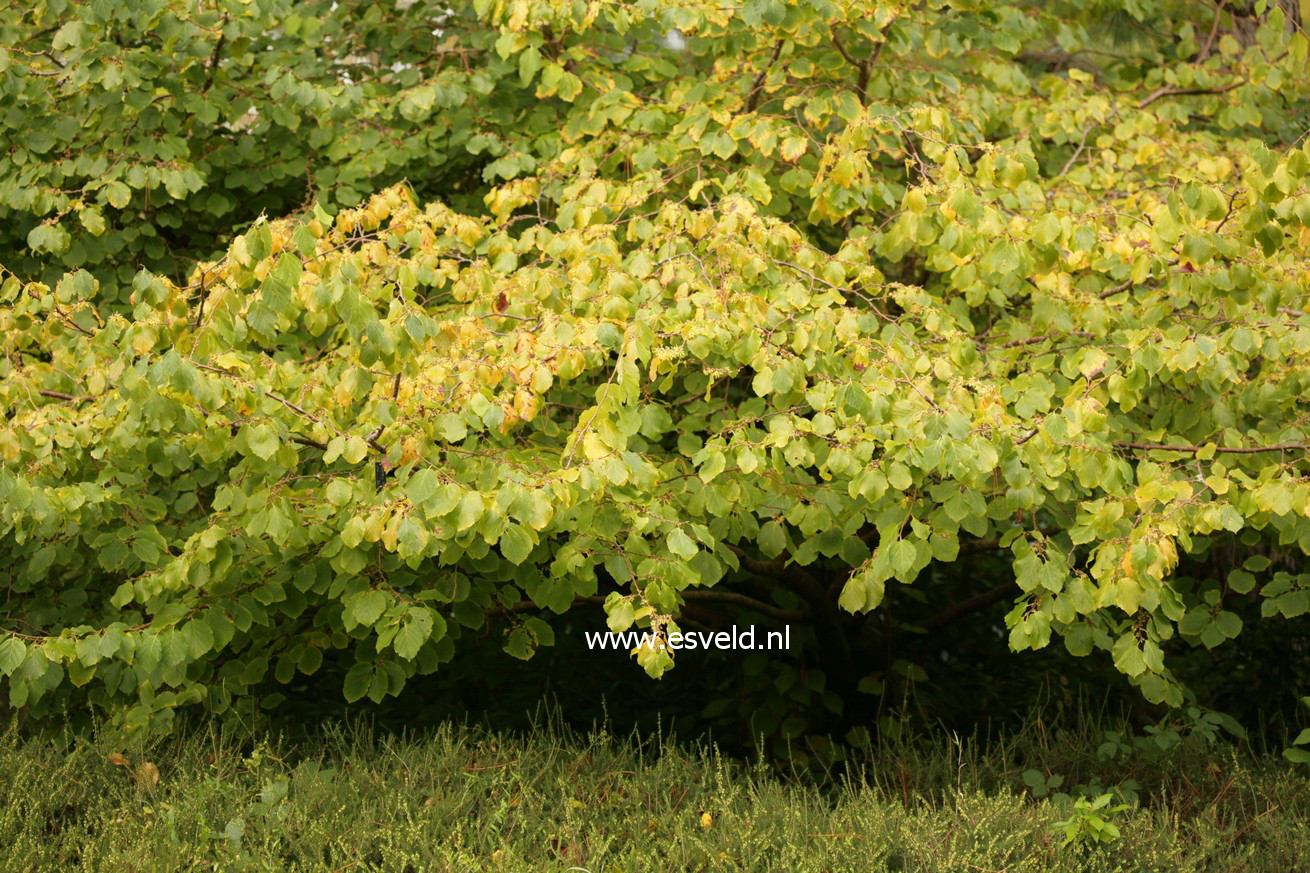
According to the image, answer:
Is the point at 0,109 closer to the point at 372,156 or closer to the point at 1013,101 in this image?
the point at 372,156

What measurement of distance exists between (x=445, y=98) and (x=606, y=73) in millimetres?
762

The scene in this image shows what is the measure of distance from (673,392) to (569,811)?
7.19 ft

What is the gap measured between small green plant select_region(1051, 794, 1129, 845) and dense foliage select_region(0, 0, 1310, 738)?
17.1 inches

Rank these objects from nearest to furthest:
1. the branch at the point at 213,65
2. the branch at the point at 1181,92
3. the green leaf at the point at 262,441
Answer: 1. the green leaf at the point at 262,441
2. the branch at the point at 213,65
3. the branch at the point at 1181,92

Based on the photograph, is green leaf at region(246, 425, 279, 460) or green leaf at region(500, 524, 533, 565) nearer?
green leaf at region(500, 524, 533, 565)

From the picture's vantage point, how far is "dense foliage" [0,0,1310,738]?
3.54 m

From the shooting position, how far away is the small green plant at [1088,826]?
3693mm

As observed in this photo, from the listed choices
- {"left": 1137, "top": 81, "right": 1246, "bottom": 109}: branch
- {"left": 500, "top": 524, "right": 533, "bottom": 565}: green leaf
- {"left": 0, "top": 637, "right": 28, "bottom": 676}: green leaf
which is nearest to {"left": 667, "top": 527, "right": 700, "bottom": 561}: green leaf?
{"left": 500, "top": 524, "right": 533, "bottom": 565}: green leaf

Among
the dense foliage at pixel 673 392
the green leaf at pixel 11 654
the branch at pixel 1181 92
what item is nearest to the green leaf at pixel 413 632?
the dense foliage at pixel 673 392

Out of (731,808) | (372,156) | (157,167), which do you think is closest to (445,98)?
(372,156)

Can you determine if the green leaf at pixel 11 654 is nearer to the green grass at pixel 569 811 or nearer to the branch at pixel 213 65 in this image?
the green grass at pixel 569 811

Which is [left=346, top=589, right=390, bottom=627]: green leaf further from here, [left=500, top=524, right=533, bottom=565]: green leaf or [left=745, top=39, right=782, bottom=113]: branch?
[left=745, top=39, right=782, bottom=113]: branch

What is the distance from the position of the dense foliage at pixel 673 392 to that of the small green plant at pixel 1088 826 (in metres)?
0.43

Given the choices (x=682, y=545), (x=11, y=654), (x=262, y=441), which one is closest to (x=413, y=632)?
(x=262, y=441)
